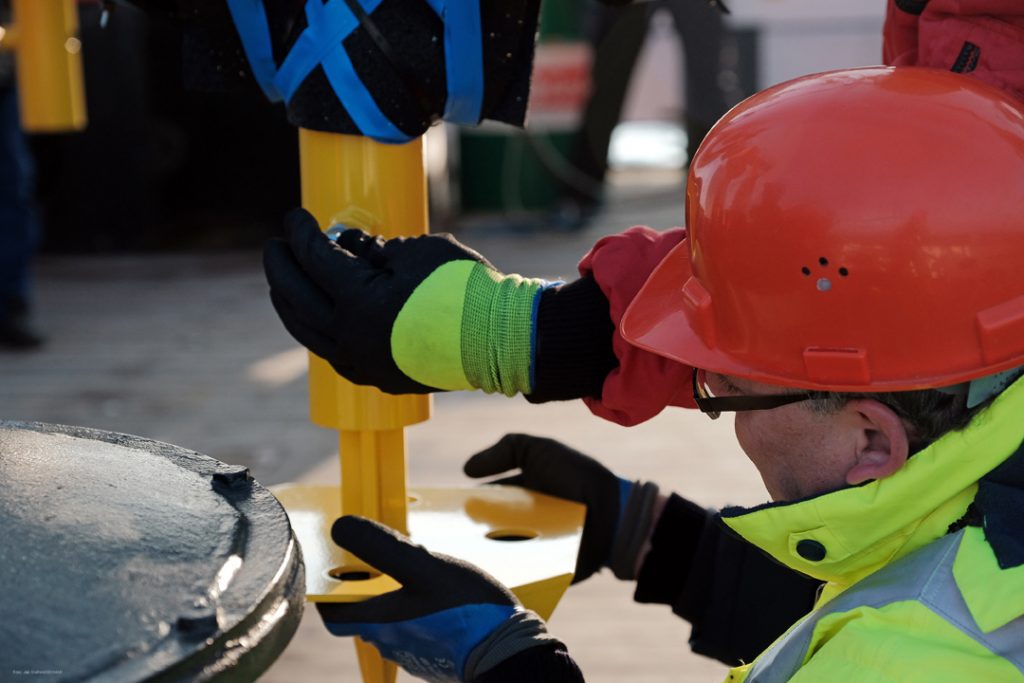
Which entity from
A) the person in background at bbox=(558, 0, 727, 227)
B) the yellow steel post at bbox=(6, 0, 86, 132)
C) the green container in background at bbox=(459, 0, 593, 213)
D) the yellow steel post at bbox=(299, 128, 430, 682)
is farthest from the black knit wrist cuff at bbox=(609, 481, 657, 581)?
the green container in background at bbox=(459, 0, 593, 213)

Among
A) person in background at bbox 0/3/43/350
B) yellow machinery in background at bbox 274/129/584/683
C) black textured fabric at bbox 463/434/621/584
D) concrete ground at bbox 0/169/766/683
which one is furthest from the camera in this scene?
person in background at bbox 0/3/43/350

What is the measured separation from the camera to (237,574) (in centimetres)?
107

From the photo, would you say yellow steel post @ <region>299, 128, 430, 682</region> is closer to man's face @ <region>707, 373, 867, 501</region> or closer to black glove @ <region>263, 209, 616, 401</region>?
black glove @ <region>263, 209, 616, 401</region>

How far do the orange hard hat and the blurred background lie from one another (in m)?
1.62

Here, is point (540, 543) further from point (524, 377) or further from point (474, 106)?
point (474, 106)

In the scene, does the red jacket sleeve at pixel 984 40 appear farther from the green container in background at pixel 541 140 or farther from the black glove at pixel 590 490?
the green container in background at pixel 541 140

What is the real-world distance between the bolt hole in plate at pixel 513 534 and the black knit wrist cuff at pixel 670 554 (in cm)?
27

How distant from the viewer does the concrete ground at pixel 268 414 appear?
2.97 m

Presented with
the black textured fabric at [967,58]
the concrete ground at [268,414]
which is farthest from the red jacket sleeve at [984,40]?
the concrete ground at [268,414]

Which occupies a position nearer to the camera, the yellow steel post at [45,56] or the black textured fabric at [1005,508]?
the black textured fabric at [1005,508]

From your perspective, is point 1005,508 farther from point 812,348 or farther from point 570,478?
point 570,478

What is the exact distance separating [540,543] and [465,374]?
28cm

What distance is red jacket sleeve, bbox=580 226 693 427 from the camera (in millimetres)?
1559

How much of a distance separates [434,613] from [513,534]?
31cm
